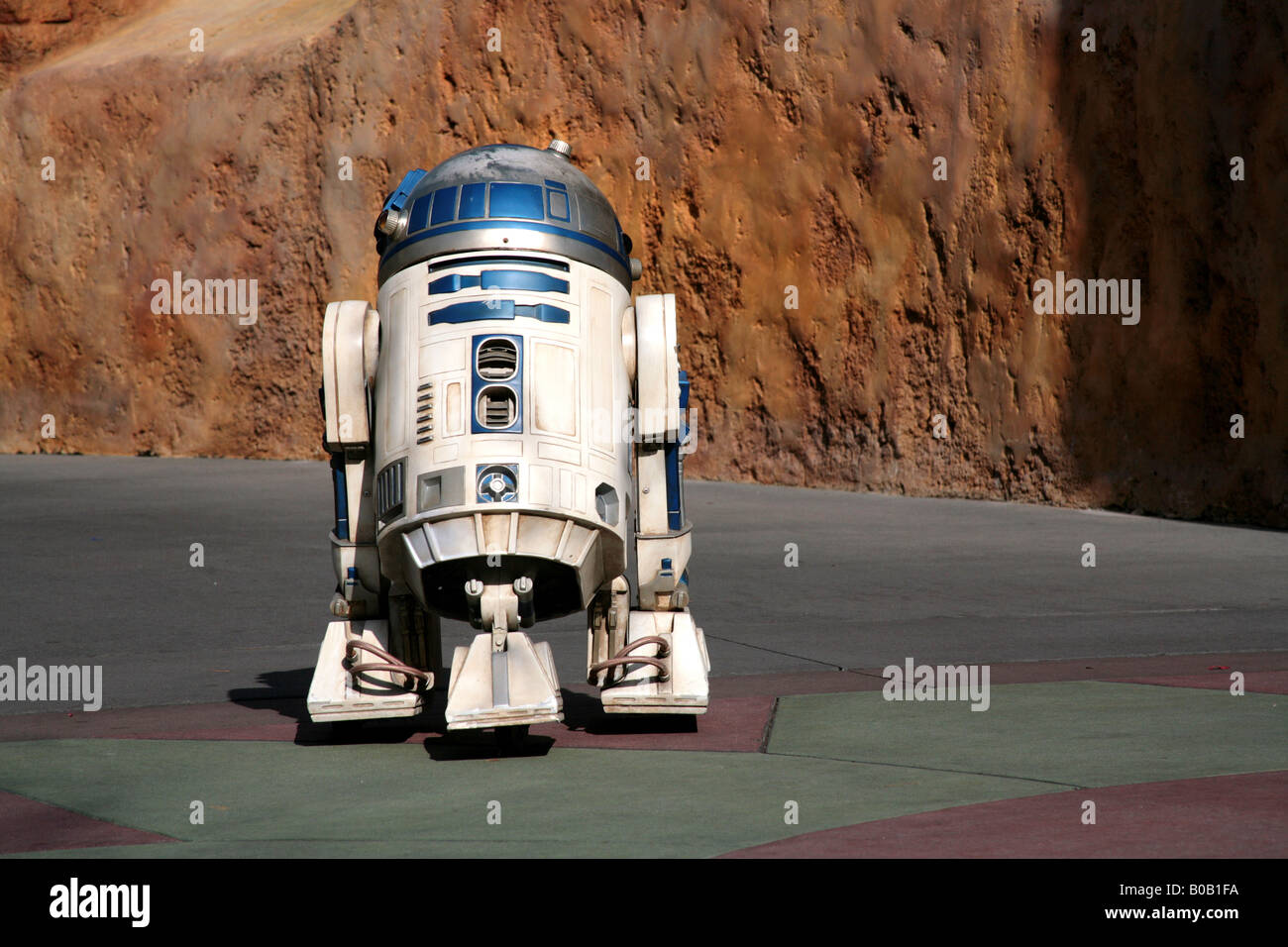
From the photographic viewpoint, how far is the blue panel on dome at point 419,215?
4.77 meters

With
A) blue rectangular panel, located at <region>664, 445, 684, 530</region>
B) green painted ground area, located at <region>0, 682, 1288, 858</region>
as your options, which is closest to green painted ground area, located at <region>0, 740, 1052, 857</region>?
green painted ground area, located at <region>0, 682, 1288, 858</region>

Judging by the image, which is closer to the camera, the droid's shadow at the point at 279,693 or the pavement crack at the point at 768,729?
the pavement crack at the point at 768,729

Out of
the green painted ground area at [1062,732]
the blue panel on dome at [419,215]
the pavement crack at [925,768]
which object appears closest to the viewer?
the pavement crack at [925,768]

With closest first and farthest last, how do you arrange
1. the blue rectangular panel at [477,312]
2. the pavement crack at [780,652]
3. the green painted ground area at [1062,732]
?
the green painted ground area at [1062,732], the blue rectangular panel at [477,312], the pavement crack at [780,652]

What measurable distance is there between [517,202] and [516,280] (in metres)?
0.29

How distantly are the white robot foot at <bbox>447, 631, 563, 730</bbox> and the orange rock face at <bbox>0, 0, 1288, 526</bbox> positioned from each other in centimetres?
949

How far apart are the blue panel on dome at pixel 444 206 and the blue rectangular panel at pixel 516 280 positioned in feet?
0.80

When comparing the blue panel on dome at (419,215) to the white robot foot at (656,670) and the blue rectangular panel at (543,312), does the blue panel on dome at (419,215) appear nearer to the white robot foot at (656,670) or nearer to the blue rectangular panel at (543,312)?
the blue rectangular panel at (543,312)

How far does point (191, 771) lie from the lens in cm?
431

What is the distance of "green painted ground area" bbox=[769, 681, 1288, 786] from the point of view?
165 inches

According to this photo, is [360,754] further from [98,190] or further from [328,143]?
[98,190]

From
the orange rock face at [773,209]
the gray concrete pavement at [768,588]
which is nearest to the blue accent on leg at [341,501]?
the gray concrete pavement at [768,588]

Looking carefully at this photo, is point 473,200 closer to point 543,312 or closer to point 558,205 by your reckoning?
point 558,205

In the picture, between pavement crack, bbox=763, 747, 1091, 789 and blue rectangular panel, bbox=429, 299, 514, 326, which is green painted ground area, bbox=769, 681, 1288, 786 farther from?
blue rectangular panel, bbox=429, 299, 514, 326
